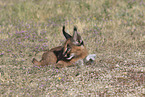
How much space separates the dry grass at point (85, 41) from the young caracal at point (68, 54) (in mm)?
279

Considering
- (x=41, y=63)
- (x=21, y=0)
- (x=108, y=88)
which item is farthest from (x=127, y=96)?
(x=21, y=0)

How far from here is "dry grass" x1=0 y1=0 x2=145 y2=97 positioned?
553 cm

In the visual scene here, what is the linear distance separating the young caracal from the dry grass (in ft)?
0.91

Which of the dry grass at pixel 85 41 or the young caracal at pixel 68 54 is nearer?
the dry grass at pixel 85 41

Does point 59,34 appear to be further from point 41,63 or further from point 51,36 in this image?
point 41,63

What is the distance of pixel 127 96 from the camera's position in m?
4.96

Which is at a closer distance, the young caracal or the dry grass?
the dry grass

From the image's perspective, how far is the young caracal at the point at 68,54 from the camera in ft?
22.5

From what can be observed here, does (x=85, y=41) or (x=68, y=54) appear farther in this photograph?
(x=85, y=41)

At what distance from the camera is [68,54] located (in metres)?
6.93

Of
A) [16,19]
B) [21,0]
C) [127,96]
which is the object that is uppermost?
[21,0]

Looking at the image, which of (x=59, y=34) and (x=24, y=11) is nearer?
(x=59, y=34)

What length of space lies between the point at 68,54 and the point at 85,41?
304 cm

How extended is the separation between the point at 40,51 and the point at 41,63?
2.08 meters
